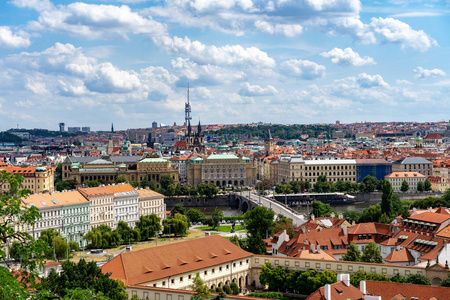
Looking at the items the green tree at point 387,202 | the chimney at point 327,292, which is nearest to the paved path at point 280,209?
the green tree at point 387,202

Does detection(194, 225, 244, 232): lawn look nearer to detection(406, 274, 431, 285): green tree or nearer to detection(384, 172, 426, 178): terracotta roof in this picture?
detection(406, 274, 431, 285): green tree

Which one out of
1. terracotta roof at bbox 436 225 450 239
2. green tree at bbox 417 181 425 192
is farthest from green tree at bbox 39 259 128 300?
green tree at bbox 417 181 425 192

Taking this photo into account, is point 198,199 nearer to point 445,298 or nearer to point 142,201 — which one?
point 142,201

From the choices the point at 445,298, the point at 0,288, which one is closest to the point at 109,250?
the point at 445,298

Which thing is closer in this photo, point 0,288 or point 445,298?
point 0,288

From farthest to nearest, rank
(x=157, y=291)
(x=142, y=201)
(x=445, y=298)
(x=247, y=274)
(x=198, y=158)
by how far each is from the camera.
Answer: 1. (x=198, y=158)
2. (x=142, y=201)
3. (x=247, y=274)
4. (x=157, y=291)
5. (x=445, y=298)

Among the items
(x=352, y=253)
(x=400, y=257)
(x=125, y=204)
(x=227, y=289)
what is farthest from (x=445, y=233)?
(x=125, y=204)

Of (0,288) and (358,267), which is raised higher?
(0,288)
